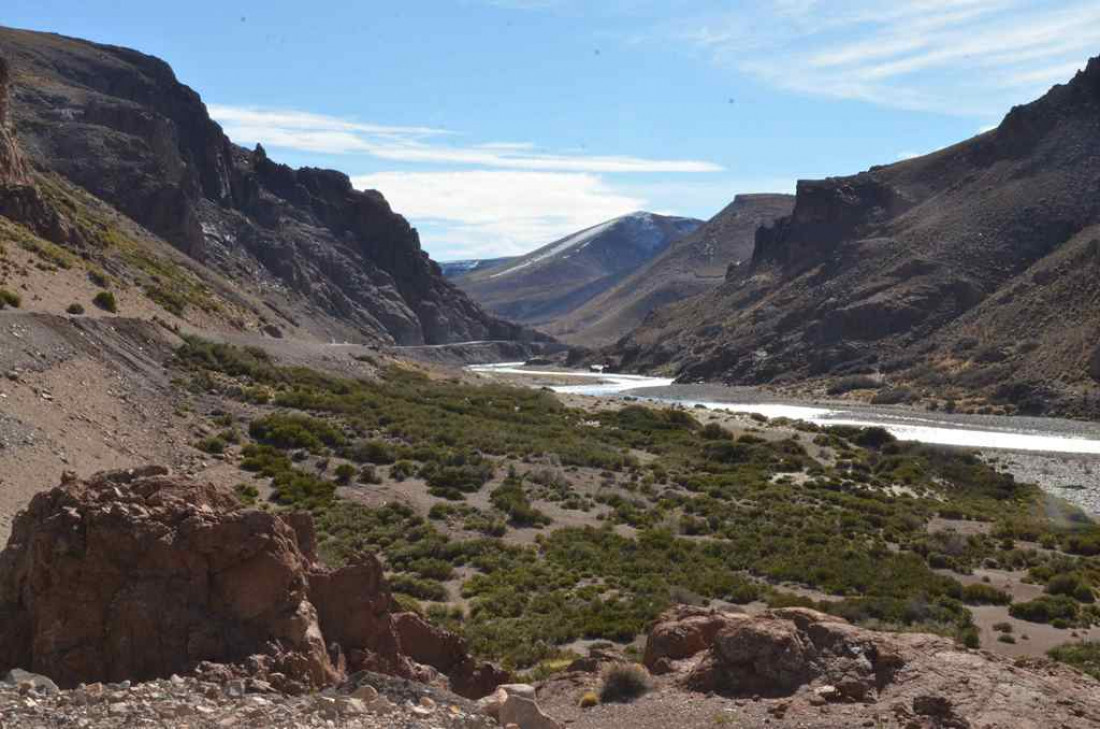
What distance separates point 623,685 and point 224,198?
4198 inches

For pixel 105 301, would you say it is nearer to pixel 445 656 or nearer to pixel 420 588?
pixel 420 588

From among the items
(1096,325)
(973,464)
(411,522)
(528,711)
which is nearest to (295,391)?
(411,522)

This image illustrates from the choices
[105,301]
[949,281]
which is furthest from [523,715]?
[949,281]

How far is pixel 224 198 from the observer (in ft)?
364

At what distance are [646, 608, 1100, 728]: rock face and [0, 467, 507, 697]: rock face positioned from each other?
3624 millimetres

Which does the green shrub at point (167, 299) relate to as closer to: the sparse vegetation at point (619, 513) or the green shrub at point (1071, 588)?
the sparse vegetation at point (619, 513)

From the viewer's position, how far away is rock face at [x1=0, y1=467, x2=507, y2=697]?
9.52 metres

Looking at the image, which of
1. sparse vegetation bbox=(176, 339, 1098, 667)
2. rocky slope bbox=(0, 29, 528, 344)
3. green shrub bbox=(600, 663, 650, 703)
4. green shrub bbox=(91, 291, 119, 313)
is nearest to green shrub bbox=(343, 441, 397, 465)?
sparse vegetation bbox=(176, 339, 1098, 667)

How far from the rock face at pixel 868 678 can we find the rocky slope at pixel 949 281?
6106 cm

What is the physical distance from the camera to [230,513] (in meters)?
10.6

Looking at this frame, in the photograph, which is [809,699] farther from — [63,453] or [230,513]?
[63,453]

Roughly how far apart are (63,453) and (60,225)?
29691 mm

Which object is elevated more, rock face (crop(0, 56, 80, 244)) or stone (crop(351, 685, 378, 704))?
rock face (crop(0, 56, 80, 244))

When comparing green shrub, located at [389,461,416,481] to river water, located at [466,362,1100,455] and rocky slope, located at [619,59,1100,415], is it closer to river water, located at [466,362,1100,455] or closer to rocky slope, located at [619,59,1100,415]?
river water, located at [466,362,1100,455]
